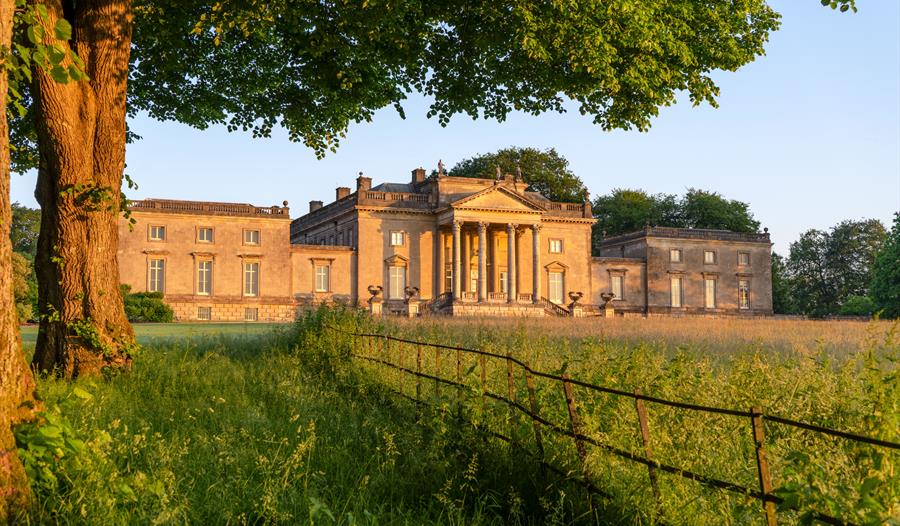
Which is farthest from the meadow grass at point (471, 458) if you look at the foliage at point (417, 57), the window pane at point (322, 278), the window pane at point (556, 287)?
the window pane at point (556, 287)

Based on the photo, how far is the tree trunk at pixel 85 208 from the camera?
1070 centimetres

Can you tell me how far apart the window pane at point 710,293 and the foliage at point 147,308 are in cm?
3893

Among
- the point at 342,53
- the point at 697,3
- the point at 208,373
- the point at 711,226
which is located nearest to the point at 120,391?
the point at 208,373

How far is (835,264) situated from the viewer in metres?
73.8

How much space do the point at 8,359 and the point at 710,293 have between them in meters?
63.2

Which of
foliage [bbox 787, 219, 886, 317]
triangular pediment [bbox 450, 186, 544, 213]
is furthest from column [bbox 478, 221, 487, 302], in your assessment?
foliage [bbox 787, 219, 886, 317]

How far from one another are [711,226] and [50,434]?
72726mm

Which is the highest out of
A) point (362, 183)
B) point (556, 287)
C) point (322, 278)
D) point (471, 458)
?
point (362, 183)

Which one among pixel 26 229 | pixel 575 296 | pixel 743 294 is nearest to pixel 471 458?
pixel 575 296

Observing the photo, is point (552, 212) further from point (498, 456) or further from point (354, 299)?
point (498, 456)

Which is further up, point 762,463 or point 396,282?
point 396,282

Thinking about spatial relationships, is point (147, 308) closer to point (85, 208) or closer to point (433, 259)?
point (433, 259)

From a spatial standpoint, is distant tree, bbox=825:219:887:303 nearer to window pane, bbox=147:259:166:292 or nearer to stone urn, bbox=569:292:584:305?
stone urn, bbox=569:292:584:305

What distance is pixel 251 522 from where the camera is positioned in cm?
518
